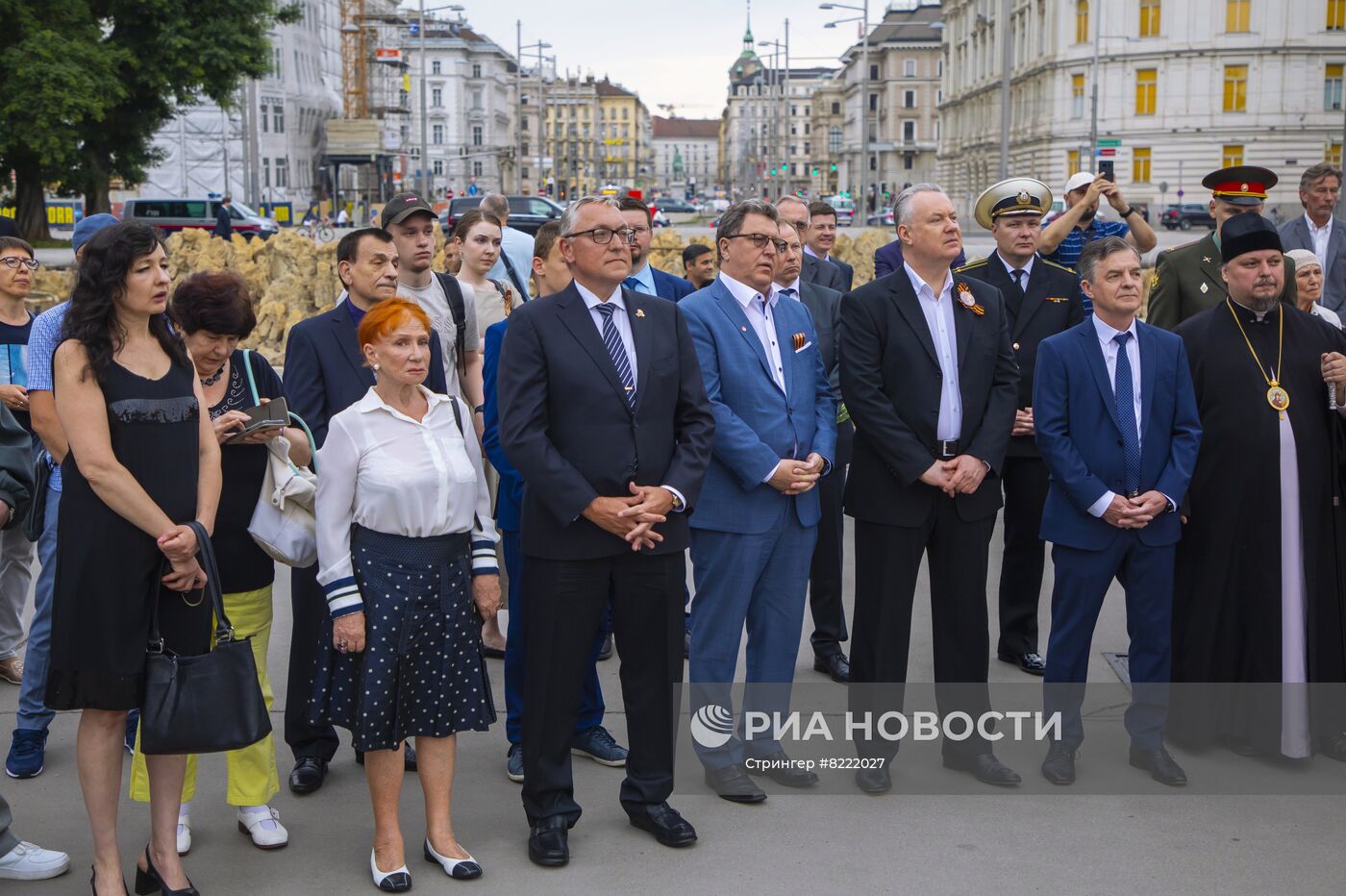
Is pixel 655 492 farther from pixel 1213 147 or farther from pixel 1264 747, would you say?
pixel 1213 147

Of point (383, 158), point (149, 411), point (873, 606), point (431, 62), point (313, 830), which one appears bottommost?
point (313, 830)

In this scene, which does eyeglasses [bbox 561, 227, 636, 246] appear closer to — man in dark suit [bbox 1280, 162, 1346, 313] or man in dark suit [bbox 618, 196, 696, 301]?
man in dark suit [bbox 618, 196, 696, 301]

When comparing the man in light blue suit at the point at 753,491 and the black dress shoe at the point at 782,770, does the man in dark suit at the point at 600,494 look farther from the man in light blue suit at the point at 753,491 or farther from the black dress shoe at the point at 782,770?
the black dress shoe at the point at 782,770

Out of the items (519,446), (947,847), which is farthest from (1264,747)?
(519,446)

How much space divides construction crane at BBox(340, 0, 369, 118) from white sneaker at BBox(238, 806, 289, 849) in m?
97.1

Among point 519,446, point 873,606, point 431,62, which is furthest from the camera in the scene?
point 431,62

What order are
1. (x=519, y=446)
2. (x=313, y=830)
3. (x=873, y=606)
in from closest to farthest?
(x=519, y=446) → (x=313, y=830) → (x=873, y=606)

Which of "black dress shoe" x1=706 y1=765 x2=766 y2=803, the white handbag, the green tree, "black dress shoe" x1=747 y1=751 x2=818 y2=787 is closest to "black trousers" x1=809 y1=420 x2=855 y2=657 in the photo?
"black dress shoe" x1=747 y1=751 x2=818 y2=787

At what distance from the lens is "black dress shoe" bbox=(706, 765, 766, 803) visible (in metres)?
5.01

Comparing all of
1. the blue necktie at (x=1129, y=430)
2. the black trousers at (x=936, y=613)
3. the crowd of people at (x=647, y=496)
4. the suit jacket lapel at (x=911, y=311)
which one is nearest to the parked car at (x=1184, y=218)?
the crowd of people at (x=647, y=496)

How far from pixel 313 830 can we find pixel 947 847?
2156mm

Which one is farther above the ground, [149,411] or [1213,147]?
[1213,147]

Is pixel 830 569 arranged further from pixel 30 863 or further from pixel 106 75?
pixel 106 75

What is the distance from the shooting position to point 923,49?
126 m
